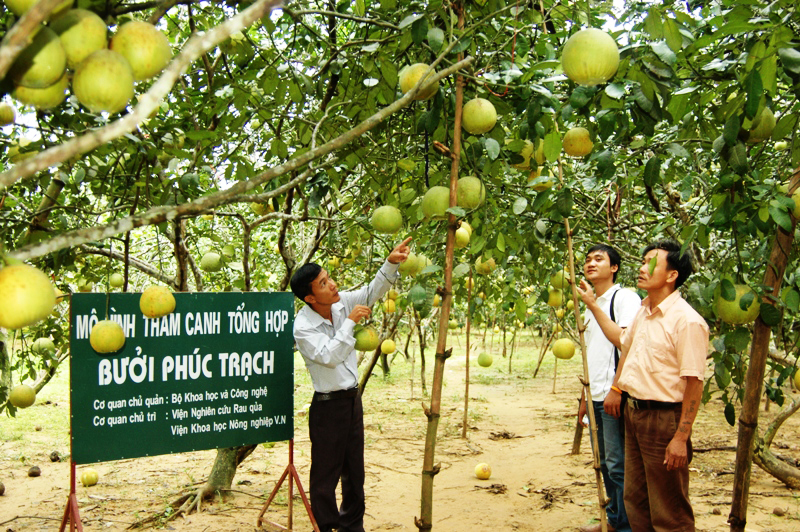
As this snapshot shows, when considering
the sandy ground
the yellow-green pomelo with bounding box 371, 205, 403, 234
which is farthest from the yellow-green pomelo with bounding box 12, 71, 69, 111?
the sandy ground

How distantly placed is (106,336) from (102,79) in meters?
2.49

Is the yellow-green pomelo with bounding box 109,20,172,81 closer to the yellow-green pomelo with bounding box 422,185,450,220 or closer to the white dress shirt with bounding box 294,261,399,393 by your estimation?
the yellow-green pomelo with bounding box 422,185,450,220

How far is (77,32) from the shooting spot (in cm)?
92

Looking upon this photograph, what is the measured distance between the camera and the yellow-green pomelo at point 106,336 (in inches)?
122

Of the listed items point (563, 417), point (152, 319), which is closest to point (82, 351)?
point (152, 319)

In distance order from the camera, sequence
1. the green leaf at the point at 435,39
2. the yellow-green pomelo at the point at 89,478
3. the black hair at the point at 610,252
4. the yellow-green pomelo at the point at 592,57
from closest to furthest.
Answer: the yellow-green pomelo at the point at 592,57 → the green leaf at the point at 435,39 → the black hair at the point at 610,252 → the yellow-green pomelo at the point at 89,478

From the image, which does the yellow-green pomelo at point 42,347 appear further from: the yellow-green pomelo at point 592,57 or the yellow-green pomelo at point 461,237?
the yellow-green pomelo at point 592,57

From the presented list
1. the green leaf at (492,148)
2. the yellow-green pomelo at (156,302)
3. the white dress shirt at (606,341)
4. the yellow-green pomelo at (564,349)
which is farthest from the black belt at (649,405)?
the yellow-green pomelo at (564,349)

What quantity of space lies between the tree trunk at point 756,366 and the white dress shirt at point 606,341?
4.24 feet

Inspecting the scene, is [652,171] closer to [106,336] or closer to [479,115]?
[479,115]

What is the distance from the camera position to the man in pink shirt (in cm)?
279

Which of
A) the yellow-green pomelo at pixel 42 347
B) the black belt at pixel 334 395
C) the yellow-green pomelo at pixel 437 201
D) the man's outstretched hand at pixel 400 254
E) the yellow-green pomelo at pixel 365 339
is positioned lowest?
the black belt at pixel 334 395

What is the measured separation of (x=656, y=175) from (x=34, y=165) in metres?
1.90

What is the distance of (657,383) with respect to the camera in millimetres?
2910
